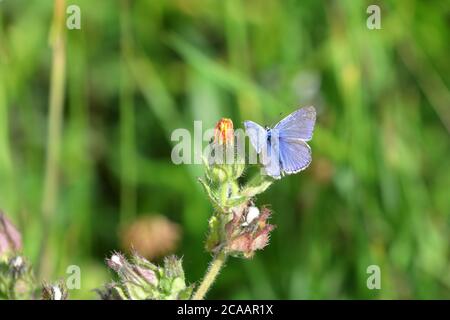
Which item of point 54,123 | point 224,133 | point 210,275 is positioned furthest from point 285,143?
point 54,123

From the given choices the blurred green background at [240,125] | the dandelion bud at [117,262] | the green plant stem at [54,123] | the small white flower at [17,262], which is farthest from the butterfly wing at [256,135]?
the green plant stem at [54,123]

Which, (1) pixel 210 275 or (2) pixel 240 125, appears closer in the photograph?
(1) pixel 210 275

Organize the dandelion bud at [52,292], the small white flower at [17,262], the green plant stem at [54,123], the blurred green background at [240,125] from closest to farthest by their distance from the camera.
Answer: the dandelion bud at [52,292], the small white flower at [17,262], the green plant stem at [54,123], the blurred green background at [240,125]

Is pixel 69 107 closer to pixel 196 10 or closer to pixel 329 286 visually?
pixel 196 10

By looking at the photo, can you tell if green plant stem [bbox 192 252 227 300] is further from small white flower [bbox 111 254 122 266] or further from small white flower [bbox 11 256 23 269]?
small white flower [bbox 11 256 23 269]

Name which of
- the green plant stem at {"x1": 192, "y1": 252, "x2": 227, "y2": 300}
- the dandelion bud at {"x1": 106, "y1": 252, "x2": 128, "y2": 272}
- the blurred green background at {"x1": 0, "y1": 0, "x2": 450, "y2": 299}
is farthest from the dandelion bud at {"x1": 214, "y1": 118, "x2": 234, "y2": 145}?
the blurred green background at {"x1": 0, "y1": 0, "x2": 450, "y2": 299}

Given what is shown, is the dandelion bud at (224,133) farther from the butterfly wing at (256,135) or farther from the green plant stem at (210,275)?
the green plant stem at (210,275)

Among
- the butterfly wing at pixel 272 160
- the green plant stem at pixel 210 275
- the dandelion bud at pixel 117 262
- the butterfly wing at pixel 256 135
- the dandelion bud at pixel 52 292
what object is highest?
the butterfly wing at pixel 256 135

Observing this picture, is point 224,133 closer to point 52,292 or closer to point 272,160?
point 272,160
